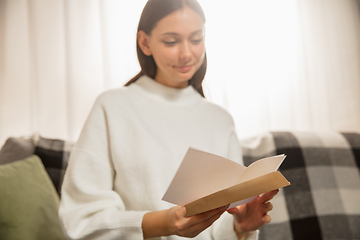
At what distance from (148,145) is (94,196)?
6.8 inches

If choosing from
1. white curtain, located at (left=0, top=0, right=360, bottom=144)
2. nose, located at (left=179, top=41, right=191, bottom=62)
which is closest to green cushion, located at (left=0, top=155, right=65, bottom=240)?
white curtain, located at (left=0, top=0, right=360, bottom=144)

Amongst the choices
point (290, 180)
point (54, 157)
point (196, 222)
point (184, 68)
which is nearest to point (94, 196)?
point (196, 222)

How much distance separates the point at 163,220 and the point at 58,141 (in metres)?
0.79

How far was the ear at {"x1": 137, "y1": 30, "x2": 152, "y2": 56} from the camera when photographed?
0.84 m

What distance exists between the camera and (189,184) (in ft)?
2.01

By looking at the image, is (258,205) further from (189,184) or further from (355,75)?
(355,75)

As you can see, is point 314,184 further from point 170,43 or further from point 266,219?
point 170,43

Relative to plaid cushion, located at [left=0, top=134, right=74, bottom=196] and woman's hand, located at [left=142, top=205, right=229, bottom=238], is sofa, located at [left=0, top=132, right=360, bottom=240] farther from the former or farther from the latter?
woman's hand, located at [left=142, top=205, right=229, bottom=238]

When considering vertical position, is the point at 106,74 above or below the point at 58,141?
above

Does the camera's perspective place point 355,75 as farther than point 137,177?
Yes

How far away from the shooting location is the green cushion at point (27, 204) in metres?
0.95

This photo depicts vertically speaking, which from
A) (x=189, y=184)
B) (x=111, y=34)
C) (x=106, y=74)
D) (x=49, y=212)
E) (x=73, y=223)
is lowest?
(x=49, y=212)

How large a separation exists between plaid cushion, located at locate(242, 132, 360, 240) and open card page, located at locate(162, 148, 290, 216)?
716 millimetres

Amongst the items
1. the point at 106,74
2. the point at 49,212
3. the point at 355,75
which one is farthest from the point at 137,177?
the point at 355,75
